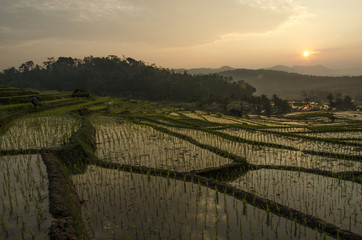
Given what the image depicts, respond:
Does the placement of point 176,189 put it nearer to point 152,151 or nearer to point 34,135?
point 152,151

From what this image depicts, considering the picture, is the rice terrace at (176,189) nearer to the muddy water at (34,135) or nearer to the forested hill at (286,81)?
the muddy water at (34,135)

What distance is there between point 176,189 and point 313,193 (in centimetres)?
304

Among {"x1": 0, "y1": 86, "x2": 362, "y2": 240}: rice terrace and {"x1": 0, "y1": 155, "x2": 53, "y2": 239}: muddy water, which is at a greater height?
{"x1": 0, "y1": 155, "x2": 53, "y2": 239}: muddy water

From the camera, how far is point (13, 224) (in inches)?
157

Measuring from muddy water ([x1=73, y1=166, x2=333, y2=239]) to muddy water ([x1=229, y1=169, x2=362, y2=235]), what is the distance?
764mm

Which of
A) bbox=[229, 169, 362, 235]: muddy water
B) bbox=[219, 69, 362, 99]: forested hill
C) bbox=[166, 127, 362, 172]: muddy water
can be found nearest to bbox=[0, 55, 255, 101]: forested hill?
bbox=[166, 127, 362, 172]: muddy water

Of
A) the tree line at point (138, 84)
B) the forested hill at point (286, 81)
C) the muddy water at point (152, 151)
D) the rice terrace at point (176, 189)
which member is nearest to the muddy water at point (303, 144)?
the rice terrace at point (176, 189)

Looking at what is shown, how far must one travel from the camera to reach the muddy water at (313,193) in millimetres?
4613

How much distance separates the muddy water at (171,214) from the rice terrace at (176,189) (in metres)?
0.02

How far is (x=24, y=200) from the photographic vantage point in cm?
475

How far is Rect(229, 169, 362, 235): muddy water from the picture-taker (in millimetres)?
4613

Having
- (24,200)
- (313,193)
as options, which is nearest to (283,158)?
(313,193)

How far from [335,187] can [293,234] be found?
8.41 feet

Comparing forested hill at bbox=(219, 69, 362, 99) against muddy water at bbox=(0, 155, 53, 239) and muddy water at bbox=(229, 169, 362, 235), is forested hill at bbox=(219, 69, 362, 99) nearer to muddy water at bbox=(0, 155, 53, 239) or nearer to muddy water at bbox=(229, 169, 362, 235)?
muddy water at bbox=(229, 169, 362, 235)
